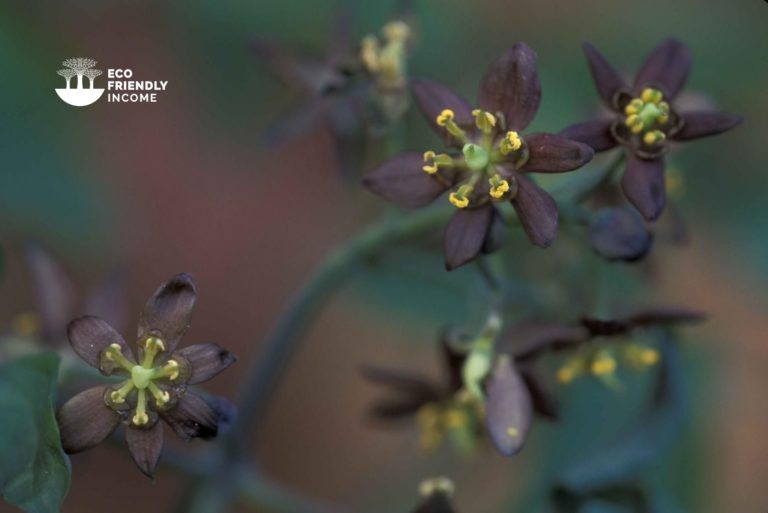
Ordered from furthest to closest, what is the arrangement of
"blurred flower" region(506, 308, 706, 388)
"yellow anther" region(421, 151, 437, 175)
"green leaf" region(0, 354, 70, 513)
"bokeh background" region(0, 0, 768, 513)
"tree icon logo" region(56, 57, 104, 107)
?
"bokeh background" region(0, 0, 768, 513), "tree icon logo" region(56, 57, 104, 107), "blurred flower" region(506, 308, 706, 388), "yellow anther" region(421, 151, 437, 175), "green leaf" region(0, 354, 70, 513)

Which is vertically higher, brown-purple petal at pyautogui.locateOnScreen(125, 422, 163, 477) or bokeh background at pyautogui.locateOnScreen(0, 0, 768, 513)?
bokeh background at pyautogui.locateOnScreen(0, 0, 768, 513)

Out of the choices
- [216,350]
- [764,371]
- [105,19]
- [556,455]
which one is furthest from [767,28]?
[216,350]

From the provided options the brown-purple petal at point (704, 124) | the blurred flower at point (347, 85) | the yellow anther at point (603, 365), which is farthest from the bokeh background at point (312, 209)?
the brown-purple petal at point (704, 124)

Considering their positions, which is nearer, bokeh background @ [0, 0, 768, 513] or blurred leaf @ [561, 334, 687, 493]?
blurred leaf @ [561, 334, 687, 493]

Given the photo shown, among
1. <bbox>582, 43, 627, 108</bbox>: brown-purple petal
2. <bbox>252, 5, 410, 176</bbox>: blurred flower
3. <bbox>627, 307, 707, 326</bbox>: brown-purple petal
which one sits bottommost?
<bbox>627, 307, 707, 326</bbox>: brown-purple petal

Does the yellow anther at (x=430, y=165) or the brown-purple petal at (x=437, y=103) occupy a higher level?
the brown-purple petal at (x=437, y=103)

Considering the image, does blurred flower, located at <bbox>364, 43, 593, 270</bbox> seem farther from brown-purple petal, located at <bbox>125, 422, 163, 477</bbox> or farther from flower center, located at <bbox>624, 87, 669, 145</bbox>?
brown-purple petal, located at <bbox>125, 422, 163, 477</bbox>

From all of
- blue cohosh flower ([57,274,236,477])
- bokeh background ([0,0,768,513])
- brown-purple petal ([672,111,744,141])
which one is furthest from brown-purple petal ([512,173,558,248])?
bokeh background ([0,0,768,513])

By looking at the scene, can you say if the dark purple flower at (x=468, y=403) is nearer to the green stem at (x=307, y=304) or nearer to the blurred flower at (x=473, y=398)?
the blurred flower at (x=473, y=398)
